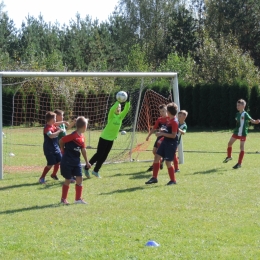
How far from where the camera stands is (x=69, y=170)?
9.53 metres

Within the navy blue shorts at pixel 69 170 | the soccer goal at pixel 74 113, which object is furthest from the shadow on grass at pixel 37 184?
the soccer goal at pixel 74 113

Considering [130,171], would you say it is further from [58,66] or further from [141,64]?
[141,64]

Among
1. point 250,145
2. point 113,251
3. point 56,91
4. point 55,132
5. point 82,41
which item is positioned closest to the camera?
point 113,251

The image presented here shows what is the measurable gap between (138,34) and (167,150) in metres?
49.3

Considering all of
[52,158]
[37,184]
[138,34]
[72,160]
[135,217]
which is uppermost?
[138,34]

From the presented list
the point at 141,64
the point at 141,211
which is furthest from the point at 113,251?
the point at 141,64

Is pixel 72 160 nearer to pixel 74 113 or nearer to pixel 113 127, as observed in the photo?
pixel 113 127

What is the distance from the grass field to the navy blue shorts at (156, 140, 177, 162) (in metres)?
0.58

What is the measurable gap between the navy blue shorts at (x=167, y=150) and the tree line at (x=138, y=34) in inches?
1372

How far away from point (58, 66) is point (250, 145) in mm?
24915

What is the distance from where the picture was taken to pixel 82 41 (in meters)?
57.1

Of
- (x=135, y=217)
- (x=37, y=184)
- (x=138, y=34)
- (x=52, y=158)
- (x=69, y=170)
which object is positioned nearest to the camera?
(x=135, y=217)

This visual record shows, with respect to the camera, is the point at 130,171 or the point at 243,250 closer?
the point at 243,250

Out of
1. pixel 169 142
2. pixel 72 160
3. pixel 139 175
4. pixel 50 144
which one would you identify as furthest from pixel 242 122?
pixel 72 160
